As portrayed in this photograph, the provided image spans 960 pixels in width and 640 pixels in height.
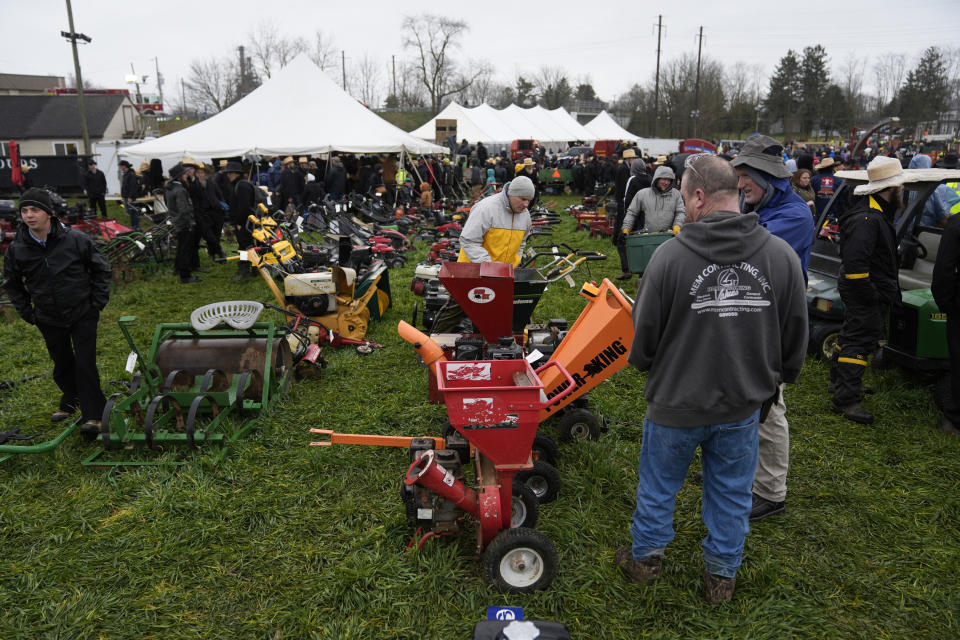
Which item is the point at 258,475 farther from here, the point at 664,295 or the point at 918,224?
the point at 918,224

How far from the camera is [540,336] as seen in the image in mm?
5082

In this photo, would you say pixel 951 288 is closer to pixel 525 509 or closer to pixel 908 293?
pixel 908 293

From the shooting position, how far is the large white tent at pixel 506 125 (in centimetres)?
3003

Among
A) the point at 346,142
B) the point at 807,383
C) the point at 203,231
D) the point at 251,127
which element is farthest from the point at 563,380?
the point at 251,127

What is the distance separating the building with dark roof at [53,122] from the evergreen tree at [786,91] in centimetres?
5996

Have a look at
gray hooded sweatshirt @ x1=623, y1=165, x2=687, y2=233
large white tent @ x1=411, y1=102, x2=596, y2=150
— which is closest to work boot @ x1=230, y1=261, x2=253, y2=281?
gray hooded sweatshirt @ x1=623, y1=165, x2=687, y2=233

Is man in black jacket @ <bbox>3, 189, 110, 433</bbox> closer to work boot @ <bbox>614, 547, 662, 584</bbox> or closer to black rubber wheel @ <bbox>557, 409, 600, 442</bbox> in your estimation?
black rubber wheel @ <bbox>557, 409, 600, 442</bbox>

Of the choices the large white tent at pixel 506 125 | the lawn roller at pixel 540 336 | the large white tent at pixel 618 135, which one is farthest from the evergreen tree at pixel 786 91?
A: the lawn roller at pixel 540 336

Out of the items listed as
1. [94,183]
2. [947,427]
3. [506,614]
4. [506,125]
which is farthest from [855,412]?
[506,125]

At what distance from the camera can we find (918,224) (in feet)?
19.6

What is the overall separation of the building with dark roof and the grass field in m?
40.9

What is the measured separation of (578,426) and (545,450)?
606 millimetres

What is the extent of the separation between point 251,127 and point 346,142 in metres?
2.61

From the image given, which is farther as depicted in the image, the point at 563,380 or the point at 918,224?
the point at 918,224
